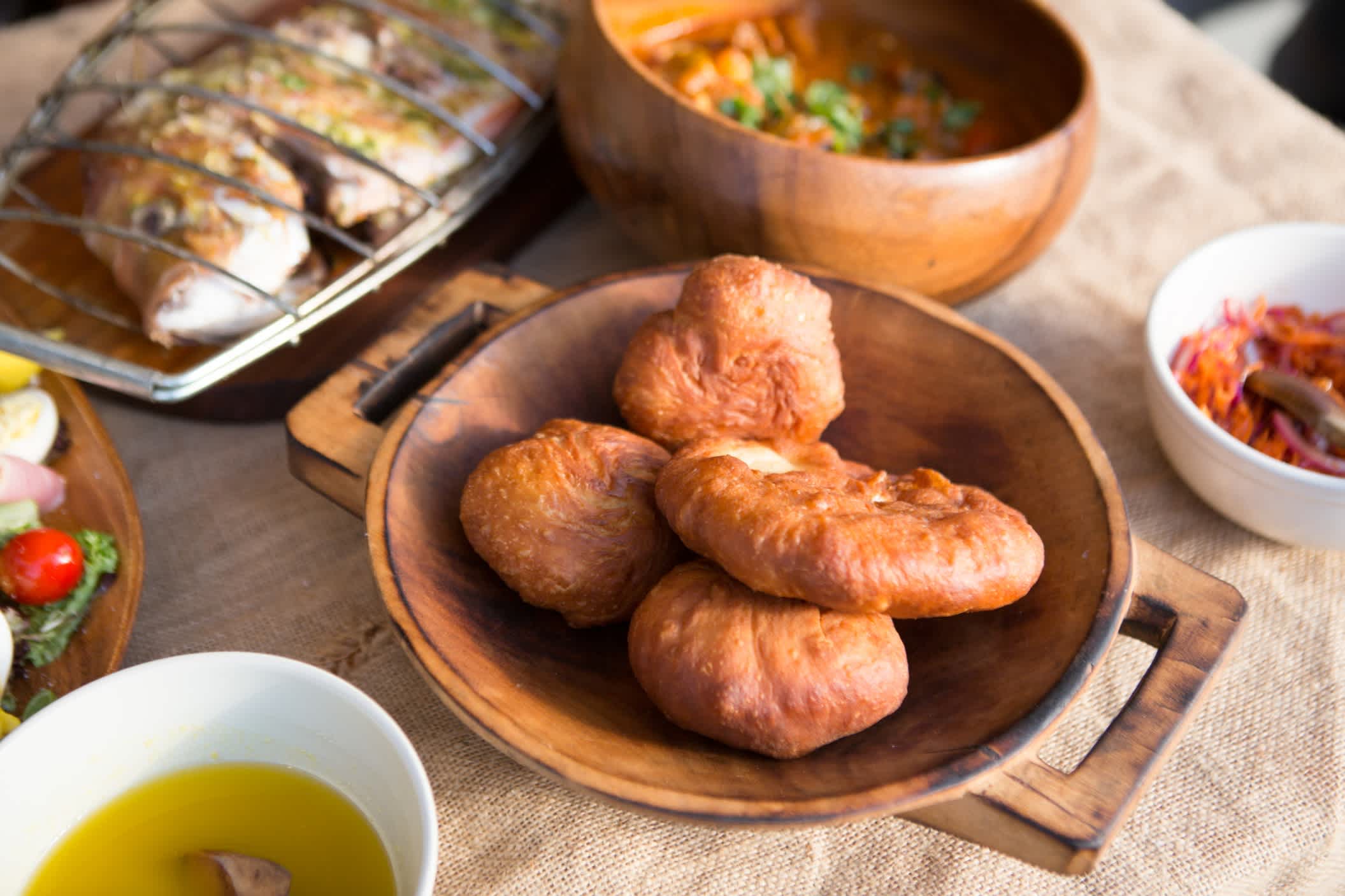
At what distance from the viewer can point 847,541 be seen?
152 cm

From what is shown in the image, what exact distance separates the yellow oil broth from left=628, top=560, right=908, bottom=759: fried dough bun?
499 millimetres

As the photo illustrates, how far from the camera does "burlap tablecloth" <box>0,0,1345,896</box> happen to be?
71.1 inches

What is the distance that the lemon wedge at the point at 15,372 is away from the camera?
219 cm

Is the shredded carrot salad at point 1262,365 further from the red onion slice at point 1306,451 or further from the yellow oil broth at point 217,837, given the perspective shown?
the yellow oil broth at point 217,837

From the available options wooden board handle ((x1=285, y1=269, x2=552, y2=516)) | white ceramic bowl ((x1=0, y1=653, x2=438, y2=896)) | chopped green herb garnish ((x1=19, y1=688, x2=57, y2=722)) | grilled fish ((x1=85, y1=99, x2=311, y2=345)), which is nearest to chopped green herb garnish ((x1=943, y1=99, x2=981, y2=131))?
wooden board handle ((x1=285, y1=269, x2=552, y2=516))

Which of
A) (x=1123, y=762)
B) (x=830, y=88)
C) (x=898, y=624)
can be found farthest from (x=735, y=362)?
(x=830, y=88)

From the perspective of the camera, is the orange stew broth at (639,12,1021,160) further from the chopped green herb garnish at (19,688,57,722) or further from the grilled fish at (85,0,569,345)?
the chopped green herb garnish at (19,688,57,722)

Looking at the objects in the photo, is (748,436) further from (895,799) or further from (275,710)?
(275,710)

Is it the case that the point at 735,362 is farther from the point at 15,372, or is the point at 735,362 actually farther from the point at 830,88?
the point at 15,372

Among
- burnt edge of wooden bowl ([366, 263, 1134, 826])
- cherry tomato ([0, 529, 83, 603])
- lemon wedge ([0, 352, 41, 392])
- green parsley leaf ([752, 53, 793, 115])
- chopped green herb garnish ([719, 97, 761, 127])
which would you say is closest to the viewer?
burnt edge of wooden bowl ([366, 263, 1134, 826])

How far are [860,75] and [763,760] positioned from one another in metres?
2.23

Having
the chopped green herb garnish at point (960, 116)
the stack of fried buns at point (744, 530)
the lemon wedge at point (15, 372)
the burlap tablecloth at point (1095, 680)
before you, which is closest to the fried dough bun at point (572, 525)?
the stack of fried buns at point (744, 530)

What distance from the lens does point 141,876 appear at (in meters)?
1.45

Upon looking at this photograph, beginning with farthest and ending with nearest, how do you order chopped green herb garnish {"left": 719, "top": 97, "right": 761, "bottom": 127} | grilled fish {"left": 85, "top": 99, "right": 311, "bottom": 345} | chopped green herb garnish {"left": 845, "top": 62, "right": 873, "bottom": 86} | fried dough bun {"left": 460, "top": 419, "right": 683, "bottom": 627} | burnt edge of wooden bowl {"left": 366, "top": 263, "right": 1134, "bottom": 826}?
chopped green herb garnish {"left": 845, "top": 62, "right": 873, "bottom": 86}
chopped green herb garnish {"left": 719, "top": 97, "right": 761, "bottom": 127}
grilled fish {"left": 85, "top": 99, "right": 311, "bottom": 345}
fried dough bun {"left": 460, "top": 419, "right": 683, "bottom": 627}
burnt edge of wooden bowl {"left": 366, "top": 263, "right": 1134, "bottom": 826}
